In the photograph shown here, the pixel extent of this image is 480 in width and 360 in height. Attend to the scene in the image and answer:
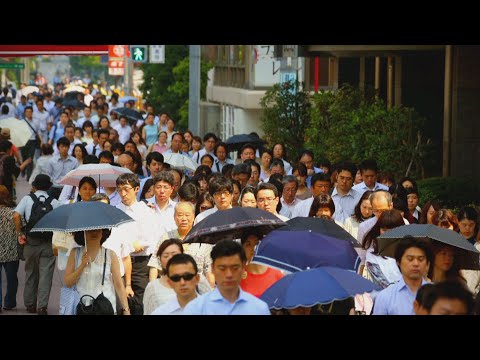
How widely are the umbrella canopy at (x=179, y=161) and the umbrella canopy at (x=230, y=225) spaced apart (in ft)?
25.2

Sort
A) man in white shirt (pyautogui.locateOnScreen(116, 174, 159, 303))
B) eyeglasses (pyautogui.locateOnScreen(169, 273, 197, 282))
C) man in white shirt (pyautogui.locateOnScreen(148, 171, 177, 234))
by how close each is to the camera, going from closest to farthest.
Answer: eyeglasses (pyautogui.locateOnScreen(169, 273, 197, 282)) < man in white shirt (pyautogui.locateOnScreen(116, 174, 159, 303)) < man in white shirt (pyautogui.locateOnScreen(148, 171, 177, 234))

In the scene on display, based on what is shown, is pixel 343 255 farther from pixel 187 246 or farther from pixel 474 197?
pixel 474 197

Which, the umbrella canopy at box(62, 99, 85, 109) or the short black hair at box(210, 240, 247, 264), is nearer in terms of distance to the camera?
the short black hair at box(210, 240, 247, 264)

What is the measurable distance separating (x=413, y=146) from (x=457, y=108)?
98 centimetres

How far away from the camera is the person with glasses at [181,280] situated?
824cm

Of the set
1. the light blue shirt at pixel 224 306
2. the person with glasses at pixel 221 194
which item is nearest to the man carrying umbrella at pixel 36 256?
the person with glasses at pixel 221 194

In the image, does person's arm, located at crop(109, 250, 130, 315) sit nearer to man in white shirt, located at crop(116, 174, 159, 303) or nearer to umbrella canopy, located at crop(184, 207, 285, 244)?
umbrella canopy, located at crop(184, 207, 285, 244)

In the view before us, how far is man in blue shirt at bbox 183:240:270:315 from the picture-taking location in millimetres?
7512

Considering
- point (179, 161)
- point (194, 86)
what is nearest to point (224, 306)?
point (179, 161)

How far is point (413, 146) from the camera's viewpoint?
21.6m

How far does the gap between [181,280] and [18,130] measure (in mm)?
20973

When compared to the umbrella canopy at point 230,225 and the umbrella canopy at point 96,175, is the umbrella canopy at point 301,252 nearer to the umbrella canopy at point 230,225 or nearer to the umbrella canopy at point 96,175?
the umbrella canopy at point 230,225

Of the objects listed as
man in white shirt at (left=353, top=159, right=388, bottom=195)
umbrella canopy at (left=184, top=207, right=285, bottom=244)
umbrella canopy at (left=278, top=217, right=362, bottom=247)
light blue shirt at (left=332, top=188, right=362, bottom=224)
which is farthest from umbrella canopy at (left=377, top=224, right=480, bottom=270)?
man in white shirt at (left=353, top=159, right=388, bottom=195)
